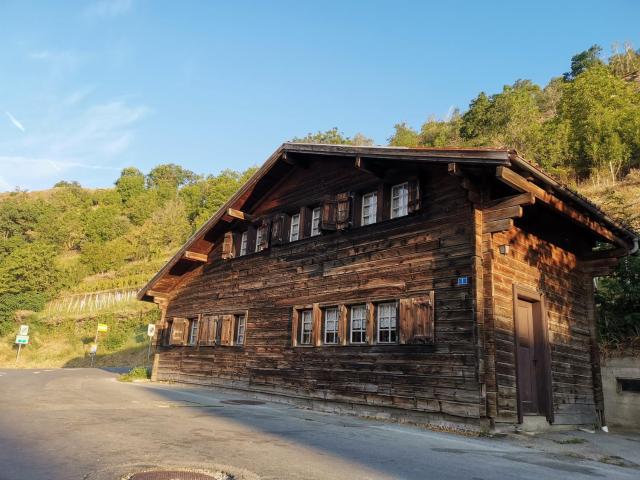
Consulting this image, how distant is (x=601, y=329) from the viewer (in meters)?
14.9

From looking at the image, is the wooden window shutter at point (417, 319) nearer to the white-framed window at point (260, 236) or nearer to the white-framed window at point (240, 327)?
the white-framed window at point (260, 236)

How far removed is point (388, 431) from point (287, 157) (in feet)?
29.3

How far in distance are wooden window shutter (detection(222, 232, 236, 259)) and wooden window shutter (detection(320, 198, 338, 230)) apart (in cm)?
A: 476

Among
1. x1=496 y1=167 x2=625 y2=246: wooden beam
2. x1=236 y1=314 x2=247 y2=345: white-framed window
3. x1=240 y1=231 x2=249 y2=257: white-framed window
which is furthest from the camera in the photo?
x1=240 y1=231 x2=249 y2=257: white-framed window

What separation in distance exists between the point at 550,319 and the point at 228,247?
1046cm

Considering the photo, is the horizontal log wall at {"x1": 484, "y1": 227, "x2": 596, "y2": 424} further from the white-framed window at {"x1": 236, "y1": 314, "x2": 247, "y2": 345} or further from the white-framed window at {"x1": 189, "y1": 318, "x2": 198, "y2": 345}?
the white-framed window at {"x1": 189, "y1": 318, "x2": 198, "y2": 345}

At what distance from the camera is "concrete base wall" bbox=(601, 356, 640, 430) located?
1312cm

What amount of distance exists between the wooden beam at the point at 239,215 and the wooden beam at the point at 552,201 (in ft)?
32.5

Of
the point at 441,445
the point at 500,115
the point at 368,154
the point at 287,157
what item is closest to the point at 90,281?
the point at 500,115

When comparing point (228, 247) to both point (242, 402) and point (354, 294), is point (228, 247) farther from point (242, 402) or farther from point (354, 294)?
point (354, 294)

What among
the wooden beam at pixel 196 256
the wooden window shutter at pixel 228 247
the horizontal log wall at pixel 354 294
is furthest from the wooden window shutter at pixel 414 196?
the wooden beam at pixel 196 256

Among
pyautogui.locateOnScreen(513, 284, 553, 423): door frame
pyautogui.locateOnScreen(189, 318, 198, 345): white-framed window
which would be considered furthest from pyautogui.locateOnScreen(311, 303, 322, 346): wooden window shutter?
pyautogui.locateOnScreen(189, 318, 198, 345): white-framed window

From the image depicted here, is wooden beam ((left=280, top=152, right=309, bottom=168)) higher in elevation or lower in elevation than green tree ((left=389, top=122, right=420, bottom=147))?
lower

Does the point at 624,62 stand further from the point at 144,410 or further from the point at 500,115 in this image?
the point at 144,410
